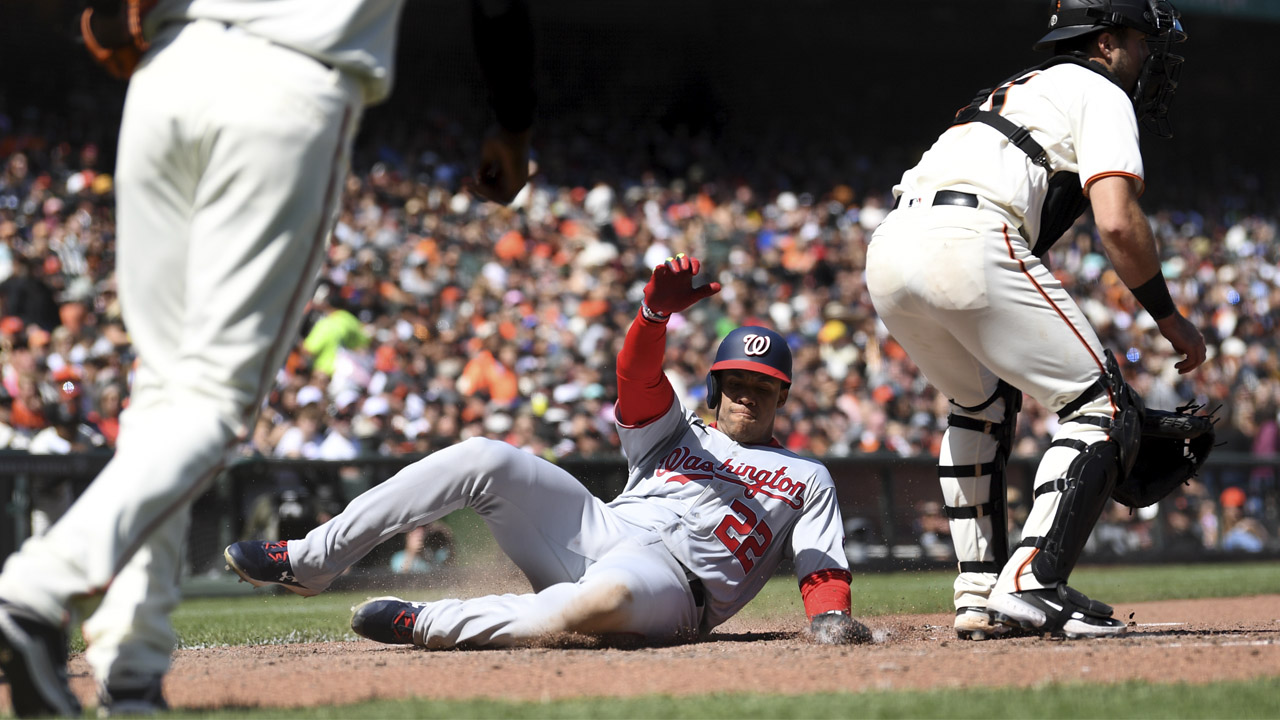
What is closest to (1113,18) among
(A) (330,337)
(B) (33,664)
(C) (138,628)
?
(C) (138,628)

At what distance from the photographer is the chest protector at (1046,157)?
4160mm

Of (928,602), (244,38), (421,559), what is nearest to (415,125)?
(421,559)

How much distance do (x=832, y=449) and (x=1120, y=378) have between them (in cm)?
784

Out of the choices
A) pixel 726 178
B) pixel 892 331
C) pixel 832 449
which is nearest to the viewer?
pixel 892 331

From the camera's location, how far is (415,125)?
712 inches

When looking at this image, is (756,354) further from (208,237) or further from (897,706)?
(208,237)

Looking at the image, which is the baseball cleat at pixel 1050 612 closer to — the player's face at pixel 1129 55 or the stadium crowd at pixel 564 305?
the player's face at pixel 1129 55

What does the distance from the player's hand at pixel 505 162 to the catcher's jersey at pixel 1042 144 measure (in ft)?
4.95

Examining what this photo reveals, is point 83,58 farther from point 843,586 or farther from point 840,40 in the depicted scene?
point 843,586

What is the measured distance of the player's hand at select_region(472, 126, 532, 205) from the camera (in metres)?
3.43

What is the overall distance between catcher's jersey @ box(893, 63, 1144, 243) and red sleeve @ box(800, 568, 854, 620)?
1.28 m

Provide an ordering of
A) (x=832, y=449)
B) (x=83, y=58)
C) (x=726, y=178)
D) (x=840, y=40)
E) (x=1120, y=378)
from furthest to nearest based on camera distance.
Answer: (x=840, y=40)
(x=726, y=178)
(x=83, y=58)
(x=832, y=449)
(x=1120, y=378)

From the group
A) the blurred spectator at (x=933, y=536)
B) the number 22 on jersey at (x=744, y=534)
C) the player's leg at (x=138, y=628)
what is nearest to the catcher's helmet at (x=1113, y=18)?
the number 22 on jersey at (x=744, y=534)

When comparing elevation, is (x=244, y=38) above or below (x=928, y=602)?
above
